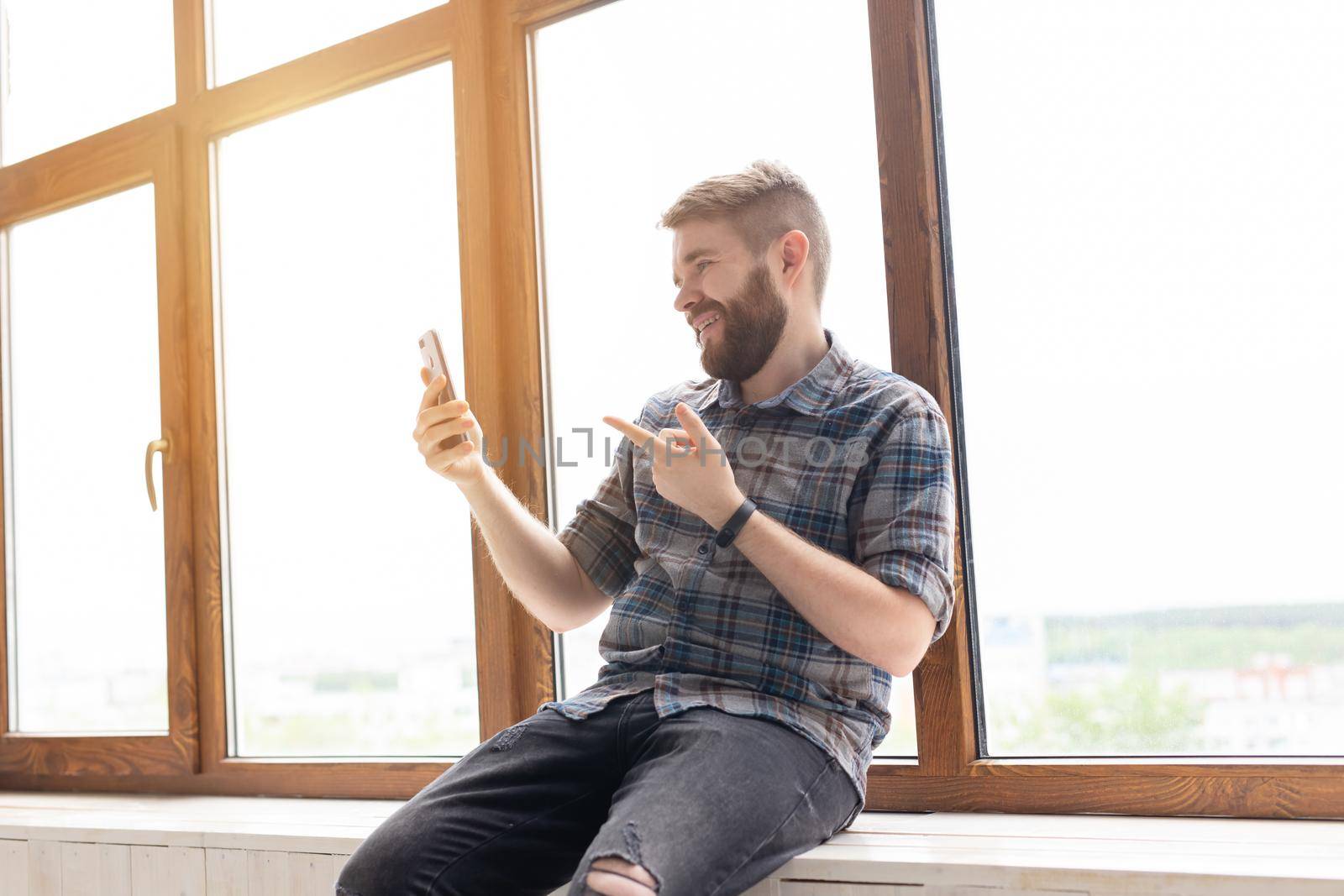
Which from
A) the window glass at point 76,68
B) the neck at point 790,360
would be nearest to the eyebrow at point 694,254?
the neck at point 790,360

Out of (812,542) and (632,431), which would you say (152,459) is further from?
(812,542)

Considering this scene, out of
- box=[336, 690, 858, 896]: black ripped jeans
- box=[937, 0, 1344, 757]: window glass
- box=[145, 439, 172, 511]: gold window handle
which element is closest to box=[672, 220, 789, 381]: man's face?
box=[937, 0, 1344, 757]: window glass

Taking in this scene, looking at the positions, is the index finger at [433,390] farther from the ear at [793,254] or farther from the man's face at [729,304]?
the ear at [793,254]

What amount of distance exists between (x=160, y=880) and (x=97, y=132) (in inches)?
65.2

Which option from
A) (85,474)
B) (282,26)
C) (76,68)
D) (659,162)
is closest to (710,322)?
(659,162)

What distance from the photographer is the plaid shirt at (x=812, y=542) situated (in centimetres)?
143

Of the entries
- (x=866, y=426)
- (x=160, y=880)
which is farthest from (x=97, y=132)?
(x=866, y=426)

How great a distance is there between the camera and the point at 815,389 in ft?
5.18

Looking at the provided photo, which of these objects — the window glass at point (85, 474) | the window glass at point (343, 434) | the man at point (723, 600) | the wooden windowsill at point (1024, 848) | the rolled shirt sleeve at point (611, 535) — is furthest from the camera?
the window glass at point (85, 474)

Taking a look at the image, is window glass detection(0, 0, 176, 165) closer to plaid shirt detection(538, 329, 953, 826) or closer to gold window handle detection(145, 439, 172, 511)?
gold window handle detection(145, 439, 172, 511)

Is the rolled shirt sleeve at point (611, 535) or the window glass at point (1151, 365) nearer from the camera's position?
A: the window glass at point (1151, 365)

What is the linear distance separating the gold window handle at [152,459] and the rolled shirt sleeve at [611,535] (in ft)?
3.65

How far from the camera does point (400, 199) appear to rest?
2.25 metres

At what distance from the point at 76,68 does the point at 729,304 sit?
198cm
